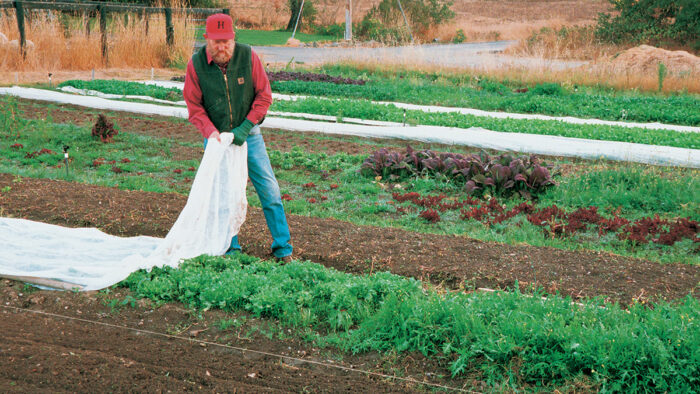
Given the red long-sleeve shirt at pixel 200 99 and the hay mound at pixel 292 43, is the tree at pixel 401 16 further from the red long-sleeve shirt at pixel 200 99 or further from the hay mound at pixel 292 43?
the red long-sleeve shirt at pixel 200 99

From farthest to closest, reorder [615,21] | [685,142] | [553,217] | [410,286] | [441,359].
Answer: [615,21], [685,142], [553,217], [410,286], [441,359]

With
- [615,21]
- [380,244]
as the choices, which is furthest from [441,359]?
[615,21]

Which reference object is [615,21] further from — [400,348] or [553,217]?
[400,348]

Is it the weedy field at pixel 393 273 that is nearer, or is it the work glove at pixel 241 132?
the weedy field at pixel 393 273

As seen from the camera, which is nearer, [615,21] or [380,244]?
[380,244]

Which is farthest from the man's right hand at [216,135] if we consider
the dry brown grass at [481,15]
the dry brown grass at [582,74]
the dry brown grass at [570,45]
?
the dry brown grass at [481,15]

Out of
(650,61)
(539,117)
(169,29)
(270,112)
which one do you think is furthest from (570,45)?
(270,112)

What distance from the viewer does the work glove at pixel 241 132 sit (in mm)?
4637

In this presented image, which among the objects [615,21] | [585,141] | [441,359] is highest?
[615,21]

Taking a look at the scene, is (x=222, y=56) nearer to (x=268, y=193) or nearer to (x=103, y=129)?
(x=268, y=193)

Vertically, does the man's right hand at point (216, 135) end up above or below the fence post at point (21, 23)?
below

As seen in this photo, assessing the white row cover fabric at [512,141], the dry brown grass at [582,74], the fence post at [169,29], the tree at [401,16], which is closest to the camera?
the white row cover fabric at [512,141]

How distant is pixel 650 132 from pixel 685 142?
0.72m

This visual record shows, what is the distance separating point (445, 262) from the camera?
4941 millimetres
